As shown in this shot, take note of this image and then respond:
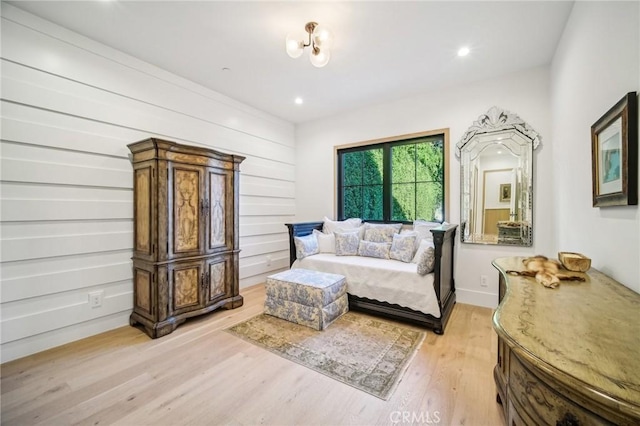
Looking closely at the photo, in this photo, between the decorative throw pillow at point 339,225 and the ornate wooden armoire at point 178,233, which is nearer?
the ornate wooden armoire at point 178,233

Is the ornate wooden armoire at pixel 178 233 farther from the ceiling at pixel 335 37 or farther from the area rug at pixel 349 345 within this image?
the ceiling at pixel 335 37

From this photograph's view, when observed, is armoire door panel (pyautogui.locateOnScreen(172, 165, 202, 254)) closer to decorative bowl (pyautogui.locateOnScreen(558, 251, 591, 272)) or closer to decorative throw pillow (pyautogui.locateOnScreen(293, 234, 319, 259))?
decorative throw pillow (pyautogui.locateOnScreen(293, 234, 319, 259))

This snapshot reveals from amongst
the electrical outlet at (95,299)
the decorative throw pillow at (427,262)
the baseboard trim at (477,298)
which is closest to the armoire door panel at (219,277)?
the electrical outlet at (95,299)

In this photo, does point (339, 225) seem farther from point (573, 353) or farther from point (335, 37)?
point (573, 353)

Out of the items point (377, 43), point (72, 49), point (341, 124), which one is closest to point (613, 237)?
point (377, 43)

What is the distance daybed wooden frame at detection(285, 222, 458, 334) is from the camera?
2441mm

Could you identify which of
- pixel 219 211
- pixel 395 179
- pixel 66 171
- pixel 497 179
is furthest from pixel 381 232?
pixel 66 171

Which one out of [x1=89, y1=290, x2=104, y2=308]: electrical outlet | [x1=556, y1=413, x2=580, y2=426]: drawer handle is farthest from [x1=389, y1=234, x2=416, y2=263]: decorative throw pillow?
[x1=89, y1=290, x2=104, y2=308]: electrical outlet

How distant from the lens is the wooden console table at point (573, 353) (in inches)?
22.3

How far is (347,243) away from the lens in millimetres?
3350

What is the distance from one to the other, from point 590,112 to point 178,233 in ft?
10.8

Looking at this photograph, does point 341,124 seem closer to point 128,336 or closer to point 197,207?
point 197,207

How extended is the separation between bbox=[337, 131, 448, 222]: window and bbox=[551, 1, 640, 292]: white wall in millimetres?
1157

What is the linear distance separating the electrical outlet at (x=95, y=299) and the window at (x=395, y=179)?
9.82 ft
